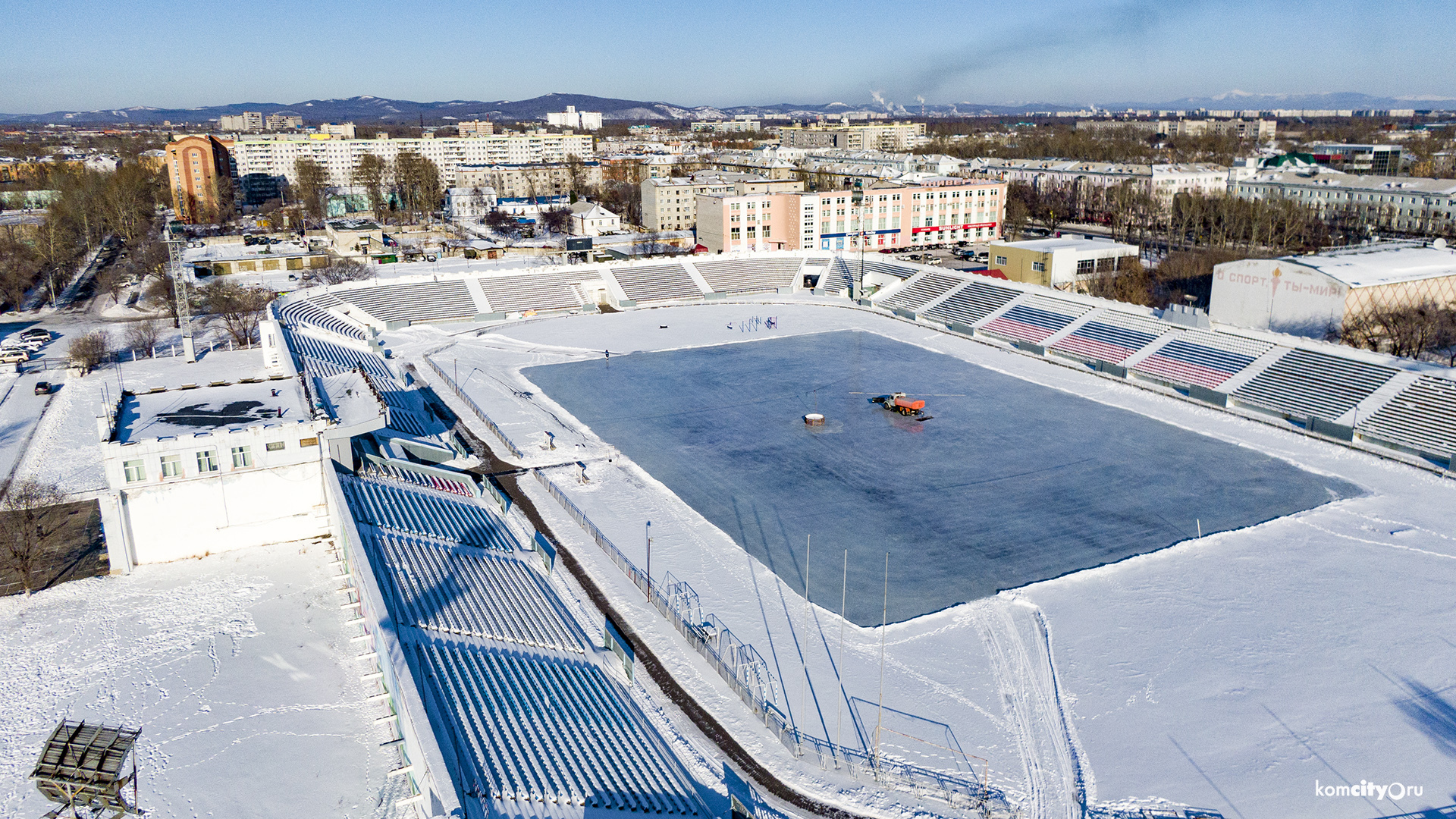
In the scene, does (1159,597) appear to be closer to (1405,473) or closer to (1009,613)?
(1009,613)

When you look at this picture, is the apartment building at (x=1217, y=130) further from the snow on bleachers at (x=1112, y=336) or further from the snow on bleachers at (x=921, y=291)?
the snow on bleachers at (x=1112, y=336)

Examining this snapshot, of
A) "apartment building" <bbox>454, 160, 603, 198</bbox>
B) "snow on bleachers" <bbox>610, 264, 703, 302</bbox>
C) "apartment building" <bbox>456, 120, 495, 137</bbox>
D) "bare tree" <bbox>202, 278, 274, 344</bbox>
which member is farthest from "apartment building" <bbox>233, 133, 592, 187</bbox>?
"snow on bleachers" <bbox>610, 264, 703, 302</bbox>

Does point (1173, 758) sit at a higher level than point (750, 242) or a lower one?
lower

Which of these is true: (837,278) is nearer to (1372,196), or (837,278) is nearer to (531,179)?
(1372,196)

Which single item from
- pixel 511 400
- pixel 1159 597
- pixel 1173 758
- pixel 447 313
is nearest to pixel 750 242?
pixel 447 313

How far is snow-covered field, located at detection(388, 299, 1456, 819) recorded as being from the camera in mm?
12695

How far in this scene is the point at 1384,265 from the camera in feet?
121

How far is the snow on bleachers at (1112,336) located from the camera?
3459 centimetres

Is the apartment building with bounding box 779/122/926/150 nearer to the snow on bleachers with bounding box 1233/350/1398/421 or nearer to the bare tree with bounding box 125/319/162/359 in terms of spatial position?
the bare tree with bounding box 125/319/162/359

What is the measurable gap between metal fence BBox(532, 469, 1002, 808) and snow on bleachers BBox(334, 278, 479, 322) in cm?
2793

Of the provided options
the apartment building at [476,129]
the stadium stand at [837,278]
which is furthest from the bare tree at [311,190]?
the apartment building at [476,129]

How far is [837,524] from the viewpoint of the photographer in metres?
20.9

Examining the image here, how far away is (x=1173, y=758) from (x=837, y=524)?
909cm

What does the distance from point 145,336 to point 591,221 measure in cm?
4066
